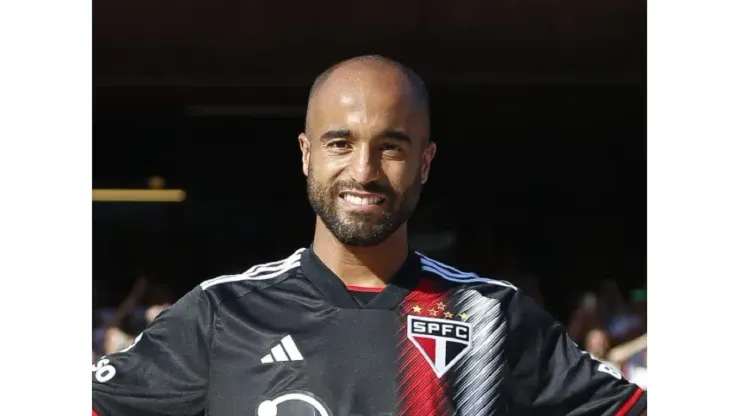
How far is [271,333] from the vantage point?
121 inches

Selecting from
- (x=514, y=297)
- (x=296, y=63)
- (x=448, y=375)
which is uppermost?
(x=296, y=63)

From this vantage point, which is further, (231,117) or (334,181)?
(231,117)

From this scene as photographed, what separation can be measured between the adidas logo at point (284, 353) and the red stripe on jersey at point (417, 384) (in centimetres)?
29

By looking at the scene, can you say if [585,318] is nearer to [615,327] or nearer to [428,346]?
[615,327]

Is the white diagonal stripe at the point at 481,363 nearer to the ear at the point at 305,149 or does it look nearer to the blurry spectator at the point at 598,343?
the blurry spectator at the point at 598,343

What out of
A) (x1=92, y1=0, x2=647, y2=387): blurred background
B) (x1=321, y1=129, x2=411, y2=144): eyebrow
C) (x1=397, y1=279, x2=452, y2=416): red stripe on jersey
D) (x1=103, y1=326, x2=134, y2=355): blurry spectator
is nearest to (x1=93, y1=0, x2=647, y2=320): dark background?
(x1=92, y1=0, x2=647, y2=387): blurred background

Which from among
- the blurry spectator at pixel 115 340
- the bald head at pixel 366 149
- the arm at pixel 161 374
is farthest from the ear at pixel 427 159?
the blurry spectator at pixel 115 340

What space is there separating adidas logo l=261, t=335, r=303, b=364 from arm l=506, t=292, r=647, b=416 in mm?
598

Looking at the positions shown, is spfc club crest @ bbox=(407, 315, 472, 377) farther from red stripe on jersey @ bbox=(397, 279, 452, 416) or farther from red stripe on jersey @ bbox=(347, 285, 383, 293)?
red stripe on jersey @ bbox=(347, 285, 383, 293)

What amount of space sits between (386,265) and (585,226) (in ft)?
2.08
